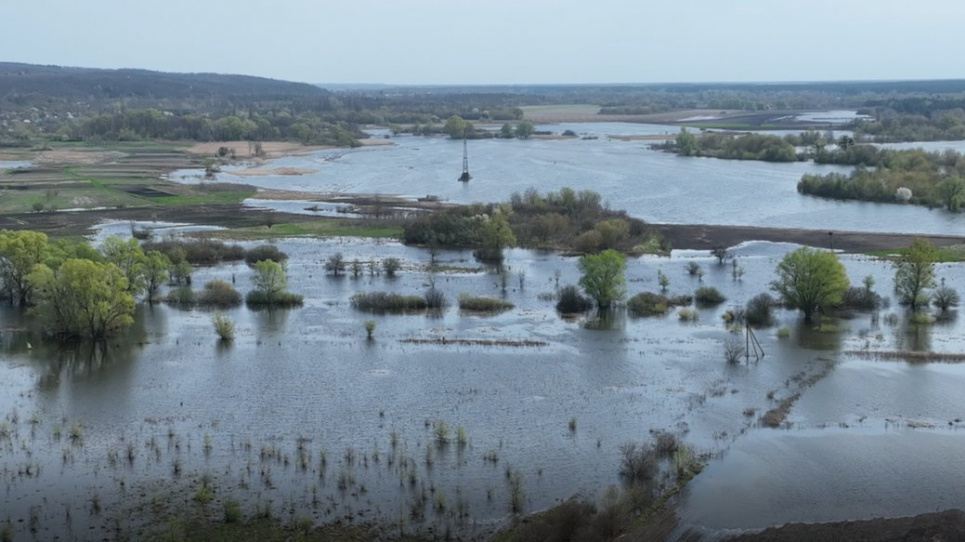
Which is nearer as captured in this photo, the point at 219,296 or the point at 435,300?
the point at 435,300

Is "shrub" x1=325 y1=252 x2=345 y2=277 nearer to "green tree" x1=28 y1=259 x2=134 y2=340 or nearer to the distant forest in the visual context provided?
"green tree" x1=28 y1=259 x2=134 y2=340

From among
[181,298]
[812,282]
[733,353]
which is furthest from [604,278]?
[181,298]

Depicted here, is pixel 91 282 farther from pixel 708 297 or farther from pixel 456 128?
pixel 456 128

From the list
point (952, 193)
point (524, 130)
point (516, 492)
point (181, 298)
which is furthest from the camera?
point (524, 130)

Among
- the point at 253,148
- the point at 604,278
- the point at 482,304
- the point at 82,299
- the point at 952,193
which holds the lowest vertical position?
the point at 482,304

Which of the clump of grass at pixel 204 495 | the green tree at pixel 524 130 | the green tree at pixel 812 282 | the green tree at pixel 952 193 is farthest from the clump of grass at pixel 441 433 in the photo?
the green tree at pixel 524 130

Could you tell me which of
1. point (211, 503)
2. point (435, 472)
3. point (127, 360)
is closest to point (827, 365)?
point (435, 472)

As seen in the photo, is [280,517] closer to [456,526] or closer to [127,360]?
[456,526]

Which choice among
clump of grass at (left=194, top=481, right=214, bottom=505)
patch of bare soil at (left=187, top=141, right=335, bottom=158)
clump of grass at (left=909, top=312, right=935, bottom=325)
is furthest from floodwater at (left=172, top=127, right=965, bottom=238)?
clump of grass at (left=194, top=481, right=214, bottom=505)
